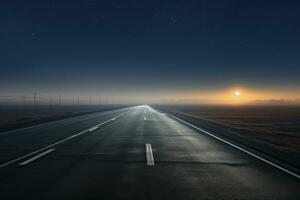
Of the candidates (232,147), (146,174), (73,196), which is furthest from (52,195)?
(232,147)

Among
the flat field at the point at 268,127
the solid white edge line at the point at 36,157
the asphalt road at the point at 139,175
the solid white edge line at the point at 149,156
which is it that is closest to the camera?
the asphalt road at the point at 139,175

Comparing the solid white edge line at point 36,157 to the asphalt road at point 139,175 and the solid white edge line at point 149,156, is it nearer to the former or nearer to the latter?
the asphalt road at point 139,175

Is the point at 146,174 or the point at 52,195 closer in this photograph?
the point at 52,195

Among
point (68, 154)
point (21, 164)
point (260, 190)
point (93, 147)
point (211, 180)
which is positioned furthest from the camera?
point (93, 147)

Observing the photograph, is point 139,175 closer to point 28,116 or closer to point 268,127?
point 268,127

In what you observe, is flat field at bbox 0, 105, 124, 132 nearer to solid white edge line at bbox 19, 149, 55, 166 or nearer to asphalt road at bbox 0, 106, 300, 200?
solid white edge line at bbox 19, 149, 55, 166

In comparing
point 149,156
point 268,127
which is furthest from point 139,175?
point 268,127

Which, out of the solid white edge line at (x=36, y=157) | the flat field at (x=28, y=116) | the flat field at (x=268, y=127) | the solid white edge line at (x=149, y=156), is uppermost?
the flat field at (x=28, y=116)

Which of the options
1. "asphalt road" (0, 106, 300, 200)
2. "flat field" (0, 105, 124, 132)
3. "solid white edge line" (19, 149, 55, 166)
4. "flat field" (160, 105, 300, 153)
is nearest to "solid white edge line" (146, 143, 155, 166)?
"asphalt road" (0, 106, 300, 200)

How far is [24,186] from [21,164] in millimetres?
2511

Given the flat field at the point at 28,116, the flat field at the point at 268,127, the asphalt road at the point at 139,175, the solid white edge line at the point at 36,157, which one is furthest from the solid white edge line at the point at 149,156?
the flat field at the point at 28,116

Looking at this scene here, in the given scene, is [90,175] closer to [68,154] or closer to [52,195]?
[52,195]

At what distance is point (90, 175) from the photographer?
702cm

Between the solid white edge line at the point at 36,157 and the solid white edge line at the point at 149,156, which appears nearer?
the solid white edge line at the point at 36,157
